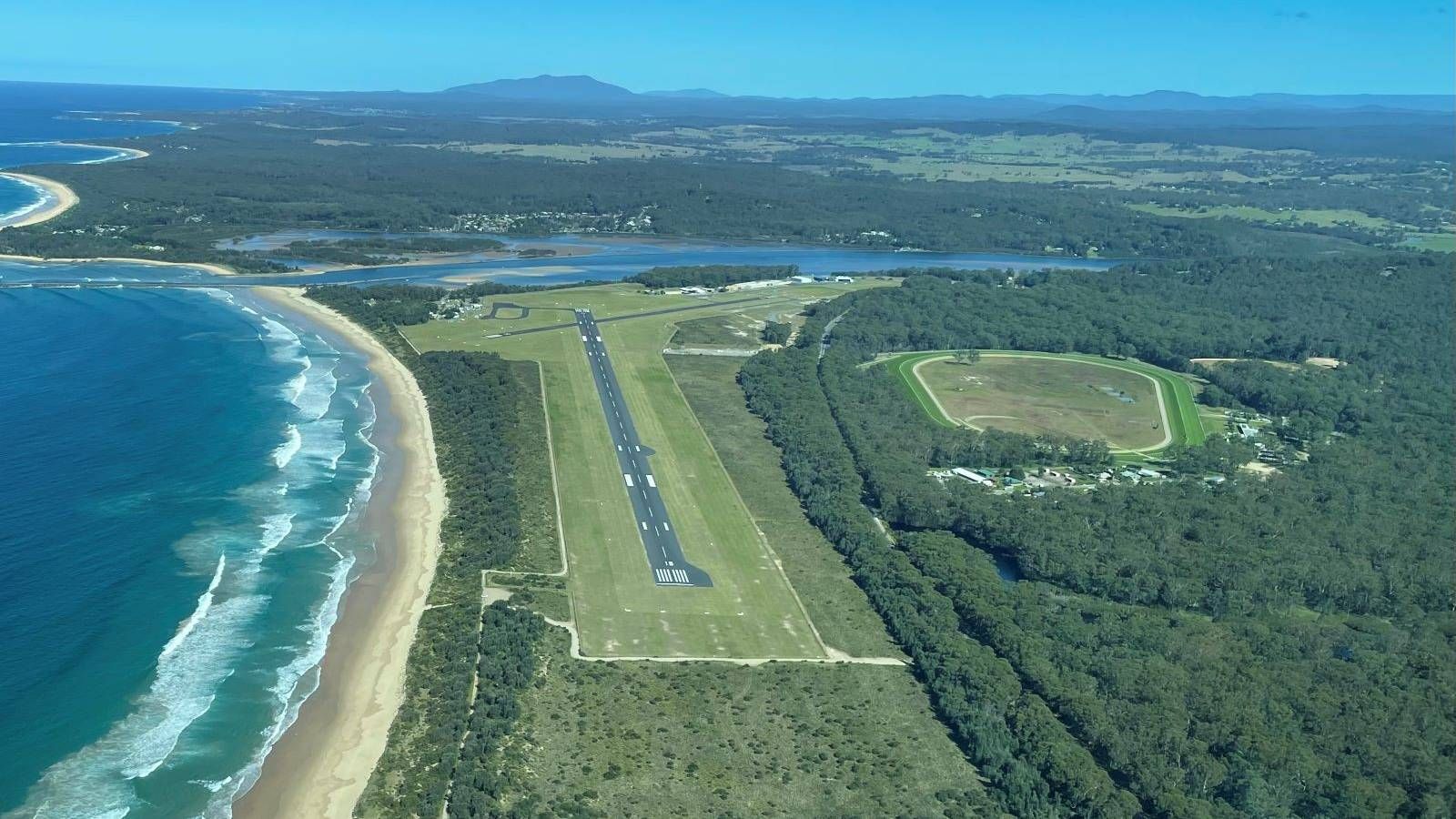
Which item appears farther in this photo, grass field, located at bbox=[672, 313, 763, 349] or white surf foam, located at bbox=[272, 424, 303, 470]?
grass field, located at bbox=[672, 313, 763, 349]

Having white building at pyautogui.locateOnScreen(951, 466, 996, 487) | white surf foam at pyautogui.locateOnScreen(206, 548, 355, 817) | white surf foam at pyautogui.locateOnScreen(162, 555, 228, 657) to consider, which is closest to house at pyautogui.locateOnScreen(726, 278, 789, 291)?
white building at pyautogui.locateOnScreen(951, 466, 996, 487)

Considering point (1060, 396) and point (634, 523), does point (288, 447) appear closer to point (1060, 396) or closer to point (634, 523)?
point (634, 523)

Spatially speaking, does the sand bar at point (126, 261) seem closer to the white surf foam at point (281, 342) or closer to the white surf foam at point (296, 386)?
the white surf foam at point (281, 342)

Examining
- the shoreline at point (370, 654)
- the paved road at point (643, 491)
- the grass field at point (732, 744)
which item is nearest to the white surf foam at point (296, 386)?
the shoreline at point (370, 654)

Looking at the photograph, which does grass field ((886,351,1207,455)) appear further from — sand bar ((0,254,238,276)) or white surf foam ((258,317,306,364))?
sand bar ((0,254,238,276))

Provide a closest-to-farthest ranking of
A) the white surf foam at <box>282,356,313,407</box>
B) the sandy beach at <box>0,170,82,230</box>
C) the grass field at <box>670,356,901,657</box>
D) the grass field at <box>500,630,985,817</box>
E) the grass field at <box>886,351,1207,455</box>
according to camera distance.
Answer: the grass field at <box>500,630,985,817</box>
the grass field at <box>670,356,901,657</box>
the white surf foam at <box>282,356,313,407</box>
the grass field at <box>886,351,1207,455</box>
the sandy beach at <box>0,170,82,230</box>

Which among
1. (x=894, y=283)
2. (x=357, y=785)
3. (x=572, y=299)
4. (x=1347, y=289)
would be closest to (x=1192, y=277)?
(x=1347, y=289)
